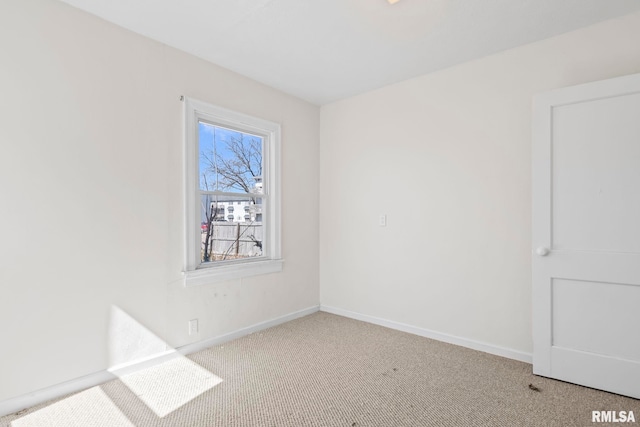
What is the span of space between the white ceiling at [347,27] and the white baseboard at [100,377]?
96.6 inches

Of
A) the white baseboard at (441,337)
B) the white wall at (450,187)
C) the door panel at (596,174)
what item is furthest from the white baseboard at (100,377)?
the door panel at (596,174)

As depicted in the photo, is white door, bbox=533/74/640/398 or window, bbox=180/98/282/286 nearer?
white door, bbox=533/74/640/398

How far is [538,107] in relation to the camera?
243 centimetres

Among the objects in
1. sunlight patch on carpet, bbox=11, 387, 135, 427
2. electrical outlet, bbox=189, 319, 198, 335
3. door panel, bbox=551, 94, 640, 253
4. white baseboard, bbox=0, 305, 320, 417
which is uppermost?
door panel, bbox=551, 94, 640, 253

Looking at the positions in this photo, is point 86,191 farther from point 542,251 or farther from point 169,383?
point 542,251

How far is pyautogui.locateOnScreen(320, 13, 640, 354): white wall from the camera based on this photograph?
2.62 metres

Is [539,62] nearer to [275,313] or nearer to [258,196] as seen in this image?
[258,196]

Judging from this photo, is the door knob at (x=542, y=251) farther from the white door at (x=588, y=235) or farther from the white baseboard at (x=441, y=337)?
the white baseboard at (x=441, y=337)

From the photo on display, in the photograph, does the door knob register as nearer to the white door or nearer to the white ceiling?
the white door

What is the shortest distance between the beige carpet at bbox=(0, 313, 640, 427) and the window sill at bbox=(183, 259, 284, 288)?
0.60m

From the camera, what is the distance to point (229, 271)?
3.08 meters

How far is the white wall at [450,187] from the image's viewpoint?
8.59 feet
